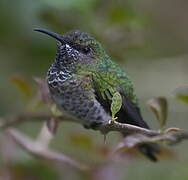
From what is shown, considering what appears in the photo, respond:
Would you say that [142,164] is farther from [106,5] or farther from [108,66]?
[106,5]

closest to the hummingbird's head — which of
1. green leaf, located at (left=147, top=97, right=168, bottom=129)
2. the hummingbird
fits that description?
the hummingbird

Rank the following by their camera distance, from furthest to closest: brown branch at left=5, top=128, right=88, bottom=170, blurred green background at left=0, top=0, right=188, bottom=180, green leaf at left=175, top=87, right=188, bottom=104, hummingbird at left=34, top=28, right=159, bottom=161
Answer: blurred green background at left=0, top=0, right=188, bottom=180
brown branch at left=5, top=128, right=88, bottom=170
hummingbird at left=34, top=28, right=159, bottom=161
green leaf at left=175, top=87, right=188, bottom=104

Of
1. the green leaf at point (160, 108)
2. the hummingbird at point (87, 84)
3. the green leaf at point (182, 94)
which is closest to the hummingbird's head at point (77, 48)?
the hummingbird at point (87, 84)

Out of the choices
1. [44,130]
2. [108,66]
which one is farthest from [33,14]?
[108,66]

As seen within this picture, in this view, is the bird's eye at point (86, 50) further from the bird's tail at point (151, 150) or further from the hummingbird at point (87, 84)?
the bird's tail at point (151, 150)

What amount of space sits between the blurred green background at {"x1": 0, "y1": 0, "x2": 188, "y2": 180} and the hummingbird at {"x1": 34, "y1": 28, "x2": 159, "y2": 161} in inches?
18.6

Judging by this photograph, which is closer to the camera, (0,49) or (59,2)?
(59,2)

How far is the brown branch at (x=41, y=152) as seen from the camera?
9.17ft

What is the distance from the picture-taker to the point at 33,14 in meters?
3.62

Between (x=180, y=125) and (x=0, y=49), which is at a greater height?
(x=0, y=49)

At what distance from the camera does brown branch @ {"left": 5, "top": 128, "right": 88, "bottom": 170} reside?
9.17 feet

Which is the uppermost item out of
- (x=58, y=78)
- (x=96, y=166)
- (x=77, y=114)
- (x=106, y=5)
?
(x=106, y=5)

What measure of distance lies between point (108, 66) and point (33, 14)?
1.14 m

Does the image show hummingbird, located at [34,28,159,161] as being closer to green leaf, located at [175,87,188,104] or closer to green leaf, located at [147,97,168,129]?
green leaf, located at [147,97,168,129]
